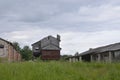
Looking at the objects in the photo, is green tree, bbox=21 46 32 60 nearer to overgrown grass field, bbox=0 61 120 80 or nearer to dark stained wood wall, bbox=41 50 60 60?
dark stained wood wall, bbox=41 50 60 60

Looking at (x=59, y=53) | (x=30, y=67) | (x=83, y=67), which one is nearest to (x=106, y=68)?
(x=83, y=67)

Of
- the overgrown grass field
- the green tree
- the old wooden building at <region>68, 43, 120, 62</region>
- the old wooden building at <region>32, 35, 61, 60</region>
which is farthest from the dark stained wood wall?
the overgrown grass field

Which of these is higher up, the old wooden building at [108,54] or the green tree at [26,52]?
the green tree at [26,52]

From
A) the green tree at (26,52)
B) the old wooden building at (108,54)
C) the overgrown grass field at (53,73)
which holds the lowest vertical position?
the overgrown grass field at (53,73)

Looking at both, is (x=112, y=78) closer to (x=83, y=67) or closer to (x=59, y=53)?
(x=83, y=67)

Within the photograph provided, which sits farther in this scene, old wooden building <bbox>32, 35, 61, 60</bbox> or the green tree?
the green tree

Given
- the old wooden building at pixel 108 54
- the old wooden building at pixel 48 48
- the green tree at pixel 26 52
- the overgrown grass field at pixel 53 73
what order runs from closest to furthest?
the overgrown grass field at pixel 53 73, the old wooden building at pixel 108 54, the old wooden building at pixel 48 48, the green tree at pixel 26 52

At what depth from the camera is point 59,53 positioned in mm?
64625

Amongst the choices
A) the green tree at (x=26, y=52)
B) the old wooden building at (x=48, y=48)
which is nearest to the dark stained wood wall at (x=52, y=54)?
the old wooden building at (x=48, y=48)

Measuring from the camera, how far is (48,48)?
212ft

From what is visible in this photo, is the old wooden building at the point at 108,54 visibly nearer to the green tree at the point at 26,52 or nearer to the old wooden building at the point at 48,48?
the old wooden building at the point at 48,48

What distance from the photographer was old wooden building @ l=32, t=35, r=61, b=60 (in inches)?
2505

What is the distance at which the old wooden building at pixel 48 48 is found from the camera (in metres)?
63.6

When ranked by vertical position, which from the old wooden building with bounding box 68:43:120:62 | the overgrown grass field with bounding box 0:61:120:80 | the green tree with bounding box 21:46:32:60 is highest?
the green tree with bounding box 21:46:32:60
